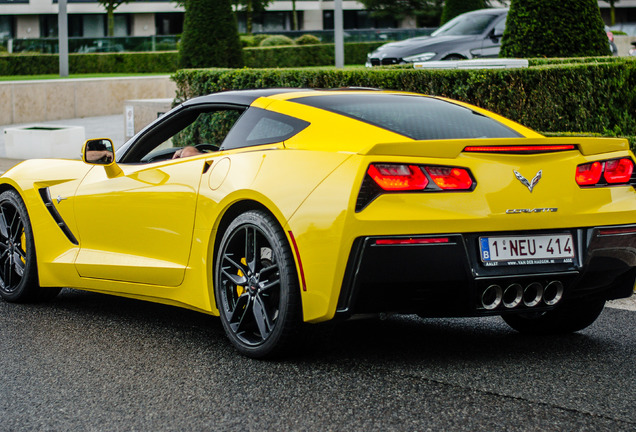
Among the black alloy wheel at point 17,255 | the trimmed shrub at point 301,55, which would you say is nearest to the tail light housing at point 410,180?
the black alloy wheel at point 17,255

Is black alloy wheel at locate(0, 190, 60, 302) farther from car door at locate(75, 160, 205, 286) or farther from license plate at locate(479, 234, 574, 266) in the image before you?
license plate at locate(479, 234, 574, 266)

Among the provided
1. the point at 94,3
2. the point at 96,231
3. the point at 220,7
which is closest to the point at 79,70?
the point at 220,7

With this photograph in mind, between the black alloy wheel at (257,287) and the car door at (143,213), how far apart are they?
37 cm

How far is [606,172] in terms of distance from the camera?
497cm

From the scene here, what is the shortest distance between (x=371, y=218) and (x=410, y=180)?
9.6 inches

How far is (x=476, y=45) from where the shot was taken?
2080 cm

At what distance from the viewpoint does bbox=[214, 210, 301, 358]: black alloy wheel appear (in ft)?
15.5

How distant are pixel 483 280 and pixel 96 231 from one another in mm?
2545

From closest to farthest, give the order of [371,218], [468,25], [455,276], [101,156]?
[371,218], [455,276], [101,156], [468,25]

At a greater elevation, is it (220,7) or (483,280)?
(220,7)

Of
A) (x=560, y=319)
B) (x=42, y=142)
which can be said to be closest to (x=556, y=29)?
(x=42, y=142)

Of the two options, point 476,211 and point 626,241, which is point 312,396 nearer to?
point 476,211

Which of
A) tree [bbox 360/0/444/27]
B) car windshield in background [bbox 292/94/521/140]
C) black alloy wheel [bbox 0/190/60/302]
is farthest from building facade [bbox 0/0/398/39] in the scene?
car windshield in background [bbox 292/94/521/140]

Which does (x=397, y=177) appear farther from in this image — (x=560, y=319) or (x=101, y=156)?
(x=101, y=156)
